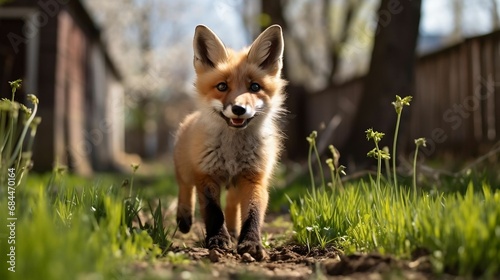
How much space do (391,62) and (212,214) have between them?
435cm

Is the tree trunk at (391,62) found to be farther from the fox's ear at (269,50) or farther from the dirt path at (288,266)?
the dirt path at (288,266)

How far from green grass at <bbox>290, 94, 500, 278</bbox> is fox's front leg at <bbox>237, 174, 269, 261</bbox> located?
1.16 feet

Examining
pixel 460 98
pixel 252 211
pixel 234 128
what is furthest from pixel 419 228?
pixel 460 98

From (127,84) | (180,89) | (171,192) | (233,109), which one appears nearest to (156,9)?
(127,84)

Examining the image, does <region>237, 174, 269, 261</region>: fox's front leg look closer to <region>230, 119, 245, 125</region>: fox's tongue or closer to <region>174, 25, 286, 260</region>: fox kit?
<region>174, 25, 286, 260</region>: fox kit

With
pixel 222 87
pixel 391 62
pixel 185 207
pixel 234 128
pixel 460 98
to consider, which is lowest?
pixel 185 207

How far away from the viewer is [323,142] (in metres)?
7.65

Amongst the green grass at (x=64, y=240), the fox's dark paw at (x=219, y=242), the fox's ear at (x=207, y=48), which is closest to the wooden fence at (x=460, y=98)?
the fox's ear at (x=207, y=48)

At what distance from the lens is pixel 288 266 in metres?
3.20

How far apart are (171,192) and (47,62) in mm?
4987

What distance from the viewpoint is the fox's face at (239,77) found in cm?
388

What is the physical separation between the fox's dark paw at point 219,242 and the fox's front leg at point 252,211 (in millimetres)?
101

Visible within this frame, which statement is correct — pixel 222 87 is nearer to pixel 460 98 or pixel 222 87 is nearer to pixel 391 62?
pixel 391 62

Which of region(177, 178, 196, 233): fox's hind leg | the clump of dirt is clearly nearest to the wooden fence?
region(177, 178, 196, 233): fox's hind leg
